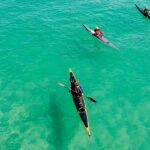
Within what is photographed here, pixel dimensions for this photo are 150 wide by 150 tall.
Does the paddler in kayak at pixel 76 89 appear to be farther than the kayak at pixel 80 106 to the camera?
Yes

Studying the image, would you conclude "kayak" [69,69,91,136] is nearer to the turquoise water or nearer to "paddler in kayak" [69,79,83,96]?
"paddler in kayak" [69,79,83,96]

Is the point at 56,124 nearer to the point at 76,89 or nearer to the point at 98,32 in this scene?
the point at 76,89

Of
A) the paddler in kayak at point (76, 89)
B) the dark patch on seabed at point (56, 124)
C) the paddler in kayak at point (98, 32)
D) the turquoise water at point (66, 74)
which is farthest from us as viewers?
the paddler in kayak at point (98, 32)

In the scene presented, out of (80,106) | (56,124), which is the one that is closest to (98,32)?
(80,106)

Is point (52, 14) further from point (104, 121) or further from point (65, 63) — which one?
point (104, 121)

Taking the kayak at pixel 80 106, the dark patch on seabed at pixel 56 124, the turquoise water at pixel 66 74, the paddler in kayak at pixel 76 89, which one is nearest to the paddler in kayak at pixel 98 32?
the turquoise water at pixel 66 74

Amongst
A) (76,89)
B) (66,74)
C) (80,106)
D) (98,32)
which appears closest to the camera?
(80,106)

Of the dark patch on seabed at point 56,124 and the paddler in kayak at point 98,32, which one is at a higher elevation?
the paddler in kayak at point 98,32

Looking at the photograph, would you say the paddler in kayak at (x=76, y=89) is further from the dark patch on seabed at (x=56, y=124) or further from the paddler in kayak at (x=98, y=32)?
the paddler in kayak at (x=98, y=32)

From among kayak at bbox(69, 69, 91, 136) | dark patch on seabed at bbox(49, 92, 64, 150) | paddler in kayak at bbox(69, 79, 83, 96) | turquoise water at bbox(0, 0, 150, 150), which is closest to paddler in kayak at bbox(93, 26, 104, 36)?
turquoise water at bbox(0, 0, 150, 150)

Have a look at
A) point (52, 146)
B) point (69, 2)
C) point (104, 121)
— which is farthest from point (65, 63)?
point (69, 2)
